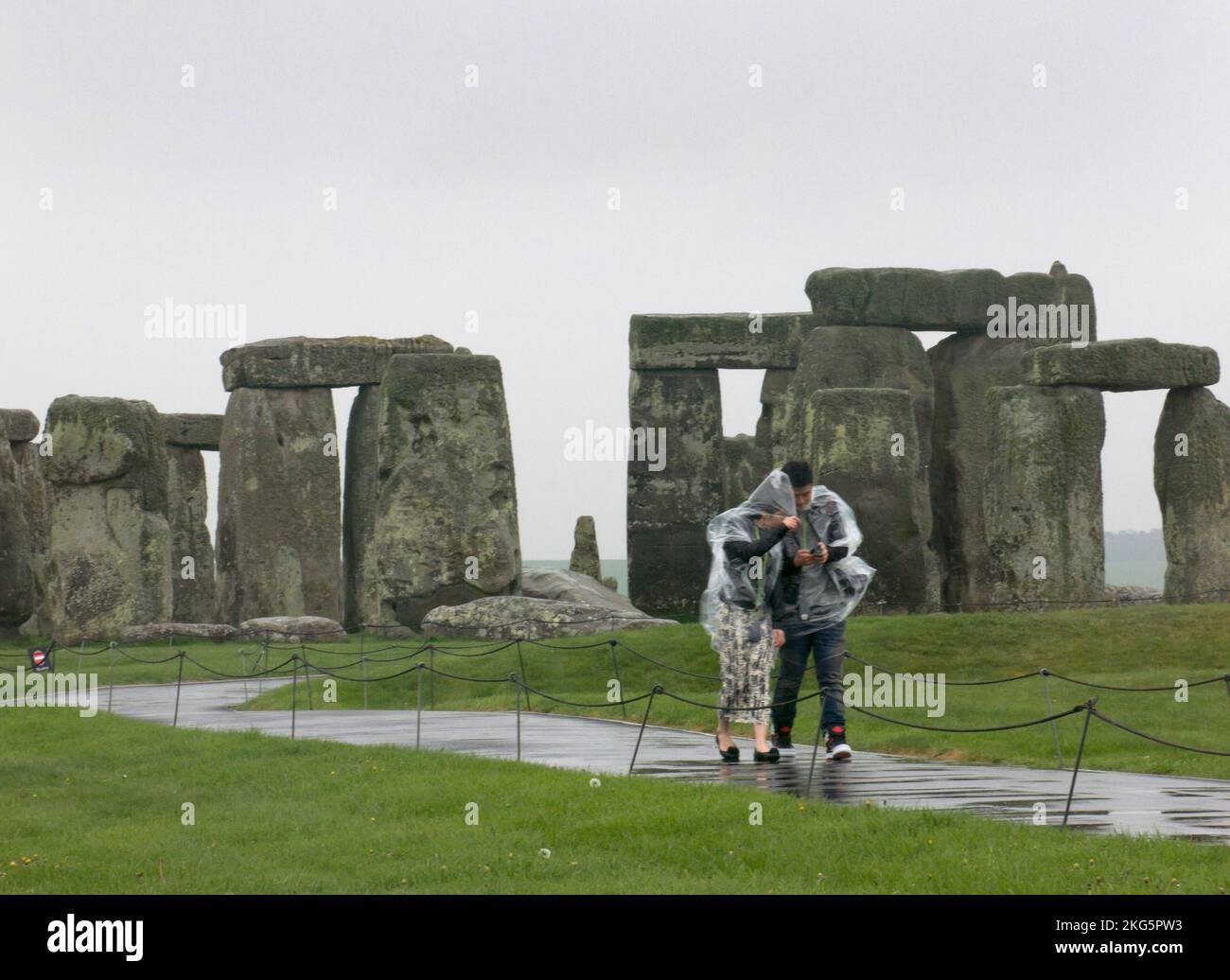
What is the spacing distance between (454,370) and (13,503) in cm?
658

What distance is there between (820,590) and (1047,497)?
12.1 m

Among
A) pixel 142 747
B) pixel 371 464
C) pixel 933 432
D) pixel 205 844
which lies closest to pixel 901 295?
pixel 933 432

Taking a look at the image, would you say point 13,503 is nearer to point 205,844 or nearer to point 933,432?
point 933,432

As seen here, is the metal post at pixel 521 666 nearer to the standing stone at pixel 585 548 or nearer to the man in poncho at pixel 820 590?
the man in poncho at pixel 820 590

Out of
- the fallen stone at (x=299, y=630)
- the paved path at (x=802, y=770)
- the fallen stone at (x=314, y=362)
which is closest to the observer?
the paved path at (x=802, y=770)

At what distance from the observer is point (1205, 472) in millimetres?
24719

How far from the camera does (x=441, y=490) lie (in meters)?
27.8

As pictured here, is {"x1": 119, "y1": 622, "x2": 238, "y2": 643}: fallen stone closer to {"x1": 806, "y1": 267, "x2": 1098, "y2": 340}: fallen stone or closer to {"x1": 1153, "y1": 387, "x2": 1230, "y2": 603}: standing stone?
{"x1": 806, "y1": 267, "x2": 1098, "y2": 340}: fallen stone

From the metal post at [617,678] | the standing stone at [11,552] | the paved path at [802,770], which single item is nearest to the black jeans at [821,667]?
the paved path at [802,770]

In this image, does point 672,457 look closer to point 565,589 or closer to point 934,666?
point 565,589

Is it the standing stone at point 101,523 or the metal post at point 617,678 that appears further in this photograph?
the standing stone at point 101,523

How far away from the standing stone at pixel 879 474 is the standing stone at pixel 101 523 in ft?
34.6

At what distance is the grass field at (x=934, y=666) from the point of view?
15.8m

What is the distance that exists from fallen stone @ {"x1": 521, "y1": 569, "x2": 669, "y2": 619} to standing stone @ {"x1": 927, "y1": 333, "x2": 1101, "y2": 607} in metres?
4.67
